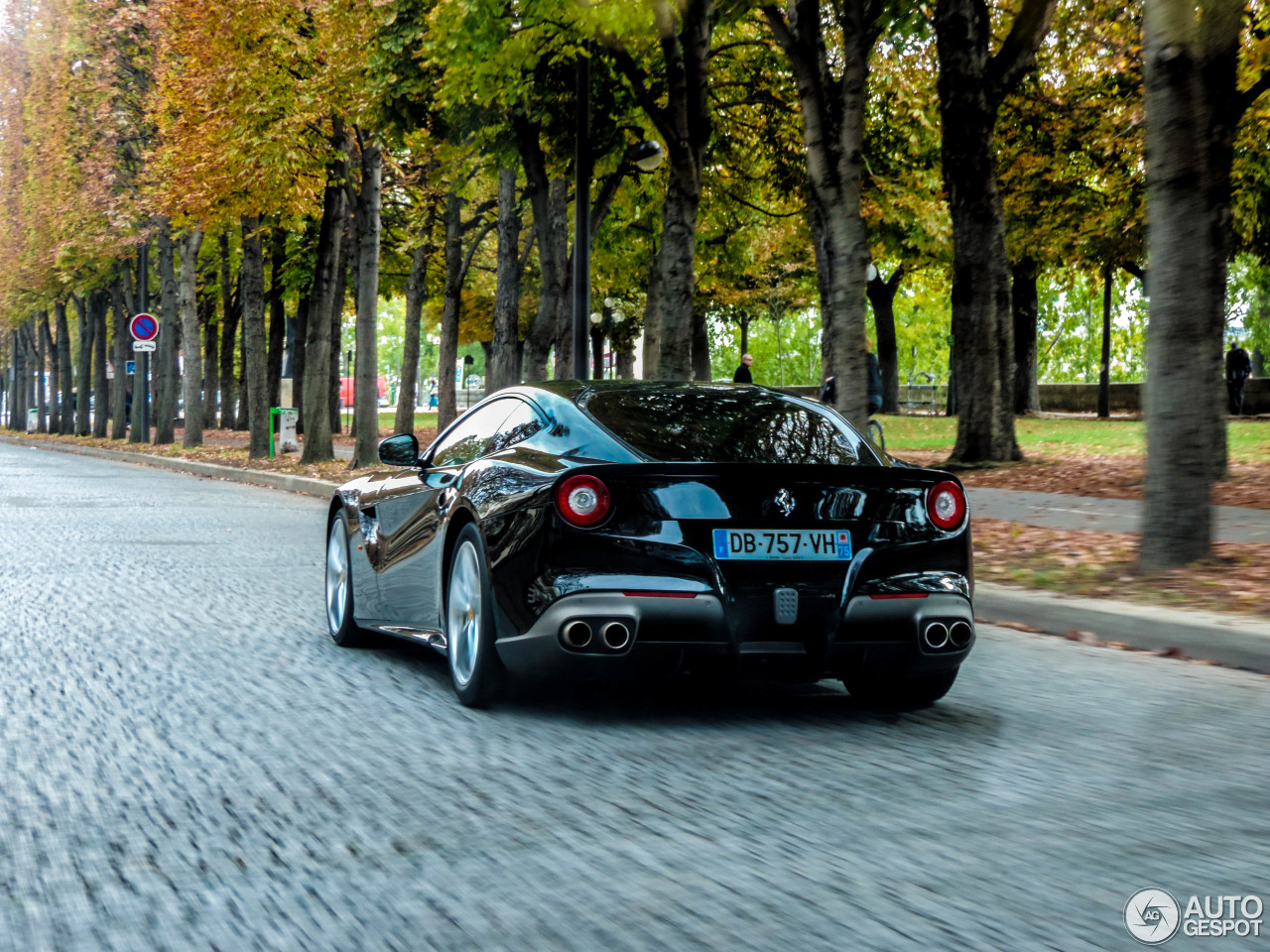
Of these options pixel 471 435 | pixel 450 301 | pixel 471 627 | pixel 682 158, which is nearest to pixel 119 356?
pixel 450 301

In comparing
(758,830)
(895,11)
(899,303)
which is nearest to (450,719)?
(758,830)

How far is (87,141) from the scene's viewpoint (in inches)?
1645

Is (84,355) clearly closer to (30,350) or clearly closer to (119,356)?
(119,356)

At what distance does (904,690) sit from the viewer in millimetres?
6297

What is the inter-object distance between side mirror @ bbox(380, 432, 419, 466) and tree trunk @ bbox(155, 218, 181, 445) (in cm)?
3127

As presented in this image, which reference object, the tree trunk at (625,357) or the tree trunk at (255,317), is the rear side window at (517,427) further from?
the tree trunk at (625,357)

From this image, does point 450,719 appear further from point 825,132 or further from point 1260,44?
point 1260,44

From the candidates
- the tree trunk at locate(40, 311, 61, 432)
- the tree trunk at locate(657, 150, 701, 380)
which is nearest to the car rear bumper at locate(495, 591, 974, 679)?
the tree trunk at locate(657, 150, 701, 380)

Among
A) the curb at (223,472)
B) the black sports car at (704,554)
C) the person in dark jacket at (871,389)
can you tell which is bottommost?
the curb at (223,472)

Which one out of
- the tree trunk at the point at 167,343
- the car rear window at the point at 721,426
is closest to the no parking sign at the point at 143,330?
the tree trunk at the point at 167,343

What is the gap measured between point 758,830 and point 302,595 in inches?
247

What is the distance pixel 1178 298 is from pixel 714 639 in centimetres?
504

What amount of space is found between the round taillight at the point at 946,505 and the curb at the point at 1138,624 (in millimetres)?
2273

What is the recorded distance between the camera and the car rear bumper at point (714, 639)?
5.44 m
